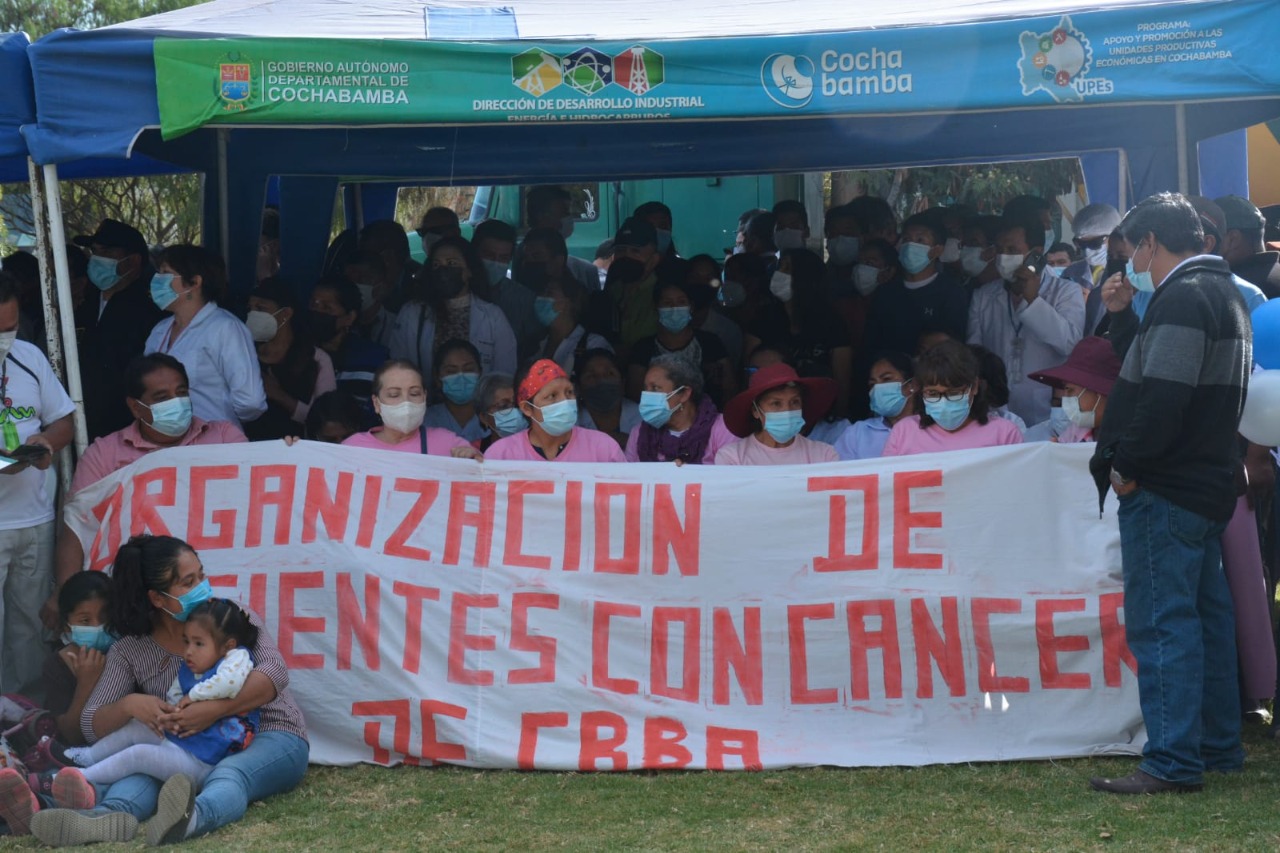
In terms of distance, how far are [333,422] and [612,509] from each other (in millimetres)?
1426

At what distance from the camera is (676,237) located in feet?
40.1

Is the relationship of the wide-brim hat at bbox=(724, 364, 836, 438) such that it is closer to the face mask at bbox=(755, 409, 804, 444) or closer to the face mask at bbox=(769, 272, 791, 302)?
the face mask at bbox=(755, 409, 804, 444)

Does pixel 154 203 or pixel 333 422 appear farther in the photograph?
pixel 154 203

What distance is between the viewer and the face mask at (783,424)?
607 cm

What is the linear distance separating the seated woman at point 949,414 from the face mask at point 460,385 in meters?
1.93

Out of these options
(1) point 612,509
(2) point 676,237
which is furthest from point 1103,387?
(2) point 676,237

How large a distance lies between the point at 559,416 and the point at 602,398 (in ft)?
3.23

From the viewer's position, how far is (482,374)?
7.39m

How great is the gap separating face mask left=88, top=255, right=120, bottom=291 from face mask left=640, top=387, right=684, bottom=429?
9.34 feet

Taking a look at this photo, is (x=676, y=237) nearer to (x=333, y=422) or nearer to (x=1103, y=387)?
(x=333, y=422)

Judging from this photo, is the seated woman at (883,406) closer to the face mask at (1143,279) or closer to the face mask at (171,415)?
the face mask at (1143,279)

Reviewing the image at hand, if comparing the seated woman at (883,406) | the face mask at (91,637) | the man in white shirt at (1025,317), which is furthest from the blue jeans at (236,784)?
the man in white shirt at (1025,317)

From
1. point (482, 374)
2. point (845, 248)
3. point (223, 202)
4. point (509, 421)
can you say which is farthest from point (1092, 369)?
point (223, 202)

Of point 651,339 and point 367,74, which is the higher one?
point 367,74
